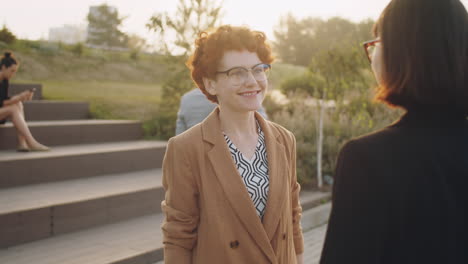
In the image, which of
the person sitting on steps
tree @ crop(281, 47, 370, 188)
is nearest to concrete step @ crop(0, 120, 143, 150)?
the person sitting on steps

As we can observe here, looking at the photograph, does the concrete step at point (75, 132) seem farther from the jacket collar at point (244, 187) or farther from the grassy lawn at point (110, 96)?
the jacket collar at point (244, 187)

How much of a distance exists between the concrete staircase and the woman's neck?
106 inches

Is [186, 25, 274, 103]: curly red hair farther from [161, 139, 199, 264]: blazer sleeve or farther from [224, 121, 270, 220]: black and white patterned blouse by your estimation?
[161, 139, 199, 264]: blazer sleeve

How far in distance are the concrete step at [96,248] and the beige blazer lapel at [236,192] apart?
2.74 metres

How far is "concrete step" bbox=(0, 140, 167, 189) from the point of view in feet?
20.4

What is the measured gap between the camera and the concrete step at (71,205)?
16.5ft

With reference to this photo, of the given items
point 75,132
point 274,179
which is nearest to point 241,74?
A: point 274,179

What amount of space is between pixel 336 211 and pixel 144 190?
5.22 metres

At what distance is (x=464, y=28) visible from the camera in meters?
1.29

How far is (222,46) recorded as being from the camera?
2.47m

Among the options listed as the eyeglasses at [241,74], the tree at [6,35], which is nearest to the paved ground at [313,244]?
the eyeglasses at [241,74]

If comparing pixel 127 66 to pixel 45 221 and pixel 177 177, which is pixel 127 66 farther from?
pixel 177 177

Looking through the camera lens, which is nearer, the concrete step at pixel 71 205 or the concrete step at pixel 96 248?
the concrete step at pixel 96 248

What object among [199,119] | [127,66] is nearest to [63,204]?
[199,119]
